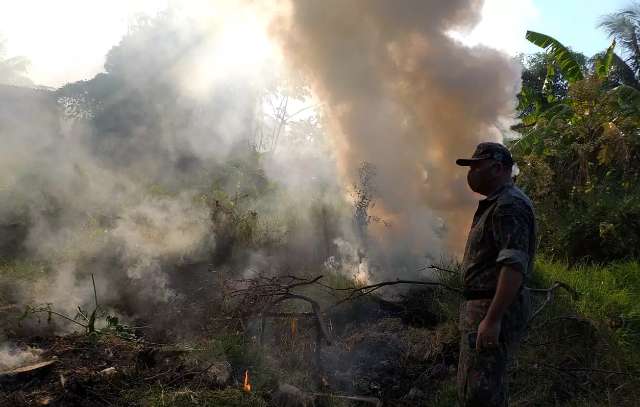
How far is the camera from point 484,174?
2.90 m

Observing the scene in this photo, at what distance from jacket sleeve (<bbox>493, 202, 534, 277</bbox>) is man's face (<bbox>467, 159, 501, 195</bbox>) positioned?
0.25 m

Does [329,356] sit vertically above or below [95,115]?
below

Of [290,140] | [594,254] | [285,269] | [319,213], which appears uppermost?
[290,140]

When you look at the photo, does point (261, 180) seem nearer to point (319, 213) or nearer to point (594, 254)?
point (319, 213)

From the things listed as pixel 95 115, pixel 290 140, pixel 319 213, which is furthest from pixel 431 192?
pixel 290 140

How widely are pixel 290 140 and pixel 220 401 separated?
63.9 feet

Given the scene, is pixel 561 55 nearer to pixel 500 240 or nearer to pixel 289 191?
pixel 289 191

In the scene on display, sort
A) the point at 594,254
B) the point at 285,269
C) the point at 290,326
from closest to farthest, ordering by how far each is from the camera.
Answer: the point at 290,326 < the point at 594,254 < the point at 285,269

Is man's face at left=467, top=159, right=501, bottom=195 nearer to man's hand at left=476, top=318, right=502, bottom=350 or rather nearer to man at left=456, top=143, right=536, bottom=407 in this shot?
man at left=456, top=143, right=536, bottom=407

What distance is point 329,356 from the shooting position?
515 centimetres

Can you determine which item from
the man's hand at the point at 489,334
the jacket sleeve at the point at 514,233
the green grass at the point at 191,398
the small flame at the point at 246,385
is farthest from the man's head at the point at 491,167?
the small flame at the point at 246,385

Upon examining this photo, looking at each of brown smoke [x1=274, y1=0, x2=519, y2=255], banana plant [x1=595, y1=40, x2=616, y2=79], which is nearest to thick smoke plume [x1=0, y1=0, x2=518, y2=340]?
brown smoke [x1=274, y1=0, x2=519, y2=255]

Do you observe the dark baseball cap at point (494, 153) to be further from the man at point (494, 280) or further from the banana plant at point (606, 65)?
the banana plant at point (606, 65)

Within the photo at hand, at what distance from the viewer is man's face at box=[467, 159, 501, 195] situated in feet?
9.45
